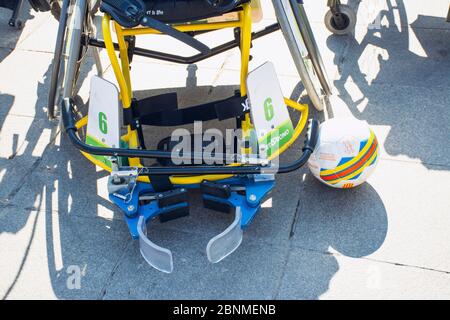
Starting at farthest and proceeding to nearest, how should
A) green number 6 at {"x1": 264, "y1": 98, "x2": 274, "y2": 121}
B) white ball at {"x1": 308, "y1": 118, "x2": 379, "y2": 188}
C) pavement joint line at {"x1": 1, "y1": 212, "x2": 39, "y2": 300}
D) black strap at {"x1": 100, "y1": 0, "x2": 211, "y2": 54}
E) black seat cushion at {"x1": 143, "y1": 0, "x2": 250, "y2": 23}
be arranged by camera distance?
1. green number 6 at {"x1": 264, "y1": 98, "x2": 274, "y2": 121}
2. white ball at {"x1": 308, "y1": 118, "x2": 379, "y2": 188}
3. black seat cushion at {"x1": 143, "y1": 0, "x2": 250, "y2": 23}
4. pavement joint line at {"x1": 1, "y1": 212, "x2": 39, "y2": 300}
5. black strap at {"x1": 100, "y1": 0, "x2": 211, "y2": 54}

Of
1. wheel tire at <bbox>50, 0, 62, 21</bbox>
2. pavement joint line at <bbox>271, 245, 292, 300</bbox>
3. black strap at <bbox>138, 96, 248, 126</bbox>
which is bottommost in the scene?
pavement joint line at <bbox>271, 245, 292, 300</bbox>

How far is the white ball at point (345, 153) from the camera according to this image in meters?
3.46

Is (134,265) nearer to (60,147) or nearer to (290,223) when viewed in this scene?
(290,223)

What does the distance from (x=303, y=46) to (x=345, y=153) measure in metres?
0.83

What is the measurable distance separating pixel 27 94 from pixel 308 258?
2.57 meters

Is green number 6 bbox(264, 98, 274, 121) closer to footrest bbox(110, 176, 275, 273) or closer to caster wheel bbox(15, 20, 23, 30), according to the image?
footrest bbox(110, 176, 275, 273)

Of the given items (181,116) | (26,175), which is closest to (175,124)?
(181,116)

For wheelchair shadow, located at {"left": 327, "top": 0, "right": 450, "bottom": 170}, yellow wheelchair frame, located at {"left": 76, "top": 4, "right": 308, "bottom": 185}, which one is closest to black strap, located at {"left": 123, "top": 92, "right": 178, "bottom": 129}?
yellow wheelchair frame, located at {"left": 76, "top": 4, "right": 308, "bottom": 185}

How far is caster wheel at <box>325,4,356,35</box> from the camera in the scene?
→ 495cm

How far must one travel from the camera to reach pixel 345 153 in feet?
11.3

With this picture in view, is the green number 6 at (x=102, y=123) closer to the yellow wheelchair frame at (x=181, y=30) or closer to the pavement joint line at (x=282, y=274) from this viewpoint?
the yellow wheelchair frame at (x=181, y=30)

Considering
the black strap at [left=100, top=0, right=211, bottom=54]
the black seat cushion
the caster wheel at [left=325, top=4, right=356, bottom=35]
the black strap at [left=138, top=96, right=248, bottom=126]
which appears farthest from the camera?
the caster wheel at [left=325, top=4, right=356, bottom=35]

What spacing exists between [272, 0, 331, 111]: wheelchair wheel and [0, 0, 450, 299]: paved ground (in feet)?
0.81

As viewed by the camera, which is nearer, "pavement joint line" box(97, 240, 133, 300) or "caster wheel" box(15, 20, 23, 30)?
"pavement joint line" box(97, 240, 133, 300)
